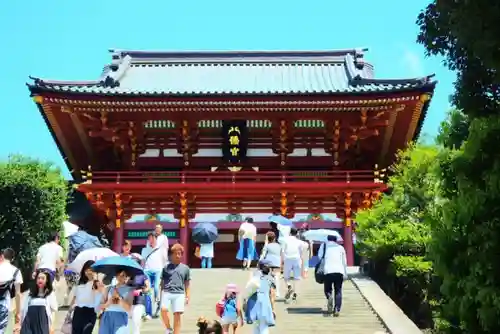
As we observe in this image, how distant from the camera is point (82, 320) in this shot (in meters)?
9.09

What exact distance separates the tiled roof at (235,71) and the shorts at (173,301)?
46.8ft

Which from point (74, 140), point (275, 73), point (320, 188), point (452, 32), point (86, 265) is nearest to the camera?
point (452, 32)

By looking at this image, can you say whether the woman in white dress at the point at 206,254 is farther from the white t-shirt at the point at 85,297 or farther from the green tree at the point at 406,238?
the white t-shirt at the point at 85,297

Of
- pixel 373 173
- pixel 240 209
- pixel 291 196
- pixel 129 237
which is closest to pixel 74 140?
pixel 129 237

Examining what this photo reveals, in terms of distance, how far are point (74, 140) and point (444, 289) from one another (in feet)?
66.3

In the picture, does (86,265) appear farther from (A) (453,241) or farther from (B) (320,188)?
(B) (320,188)

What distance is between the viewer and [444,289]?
21.9 feet

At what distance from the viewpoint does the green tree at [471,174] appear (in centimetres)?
601

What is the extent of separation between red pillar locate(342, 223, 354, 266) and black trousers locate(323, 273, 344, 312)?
938 cm

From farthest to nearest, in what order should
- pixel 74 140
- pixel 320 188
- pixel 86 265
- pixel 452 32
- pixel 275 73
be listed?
pixel 275 73 < pixel 74 140 < pixel 320 188 < pixel 86 265 < pixel 452 32

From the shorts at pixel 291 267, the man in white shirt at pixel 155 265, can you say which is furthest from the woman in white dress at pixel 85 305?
the shorts at pixel 291 267

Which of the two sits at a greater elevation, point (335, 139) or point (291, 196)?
point (335, 139)

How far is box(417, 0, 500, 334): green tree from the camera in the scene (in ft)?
19.7

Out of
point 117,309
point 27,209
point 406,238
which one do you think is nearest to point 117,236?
point 27,209
